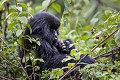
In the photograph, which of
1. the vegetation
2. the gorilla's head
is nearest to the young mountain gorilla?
the gorilla's head

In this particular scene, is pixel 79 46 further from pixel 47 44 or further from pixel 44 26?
pixel 44 26

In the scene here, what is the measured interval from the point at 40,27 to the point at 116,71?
1.04m

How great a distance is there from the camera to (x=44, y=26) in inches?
155

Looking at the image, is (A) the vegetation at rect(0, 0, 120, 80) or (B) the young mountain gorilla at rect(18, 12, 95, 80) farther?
(B) the young mountain gorilla at rect(18, 12, 95, 80)

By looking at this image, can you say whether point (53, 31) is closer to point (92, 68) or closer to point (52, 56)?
point (52, 56)

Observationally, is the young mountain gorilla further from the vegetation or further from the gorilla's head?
the vegetation

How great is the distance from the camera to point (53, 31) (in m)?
4.05

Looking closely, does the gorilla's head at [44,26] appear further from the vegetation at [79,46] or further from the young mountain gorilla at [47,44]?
the vegetation at [79,46]

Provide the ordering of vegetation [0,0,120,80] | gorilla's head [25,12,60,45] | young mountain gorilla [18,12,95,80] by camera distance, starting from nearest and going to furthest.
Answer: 1. vegetation [0,0,120,80]
2. young mountain gorilla [18,12,95,80]
3. gorilla's head [25,12,60,45]

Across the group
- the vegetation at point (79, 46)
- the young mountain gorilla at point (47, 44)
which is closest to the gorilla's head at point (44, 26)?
the young mountain gorilla at point (47, 44)

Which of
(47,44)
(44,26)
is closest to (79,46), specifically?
(47,44)

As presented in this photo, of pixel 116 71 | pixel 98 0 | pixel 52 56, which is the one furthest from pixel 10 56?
pixel 98 0

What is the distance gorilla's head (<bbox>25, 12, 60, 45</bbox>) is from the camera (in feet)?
12.6

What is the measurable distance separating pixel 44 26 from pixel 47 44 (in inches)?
10.7
